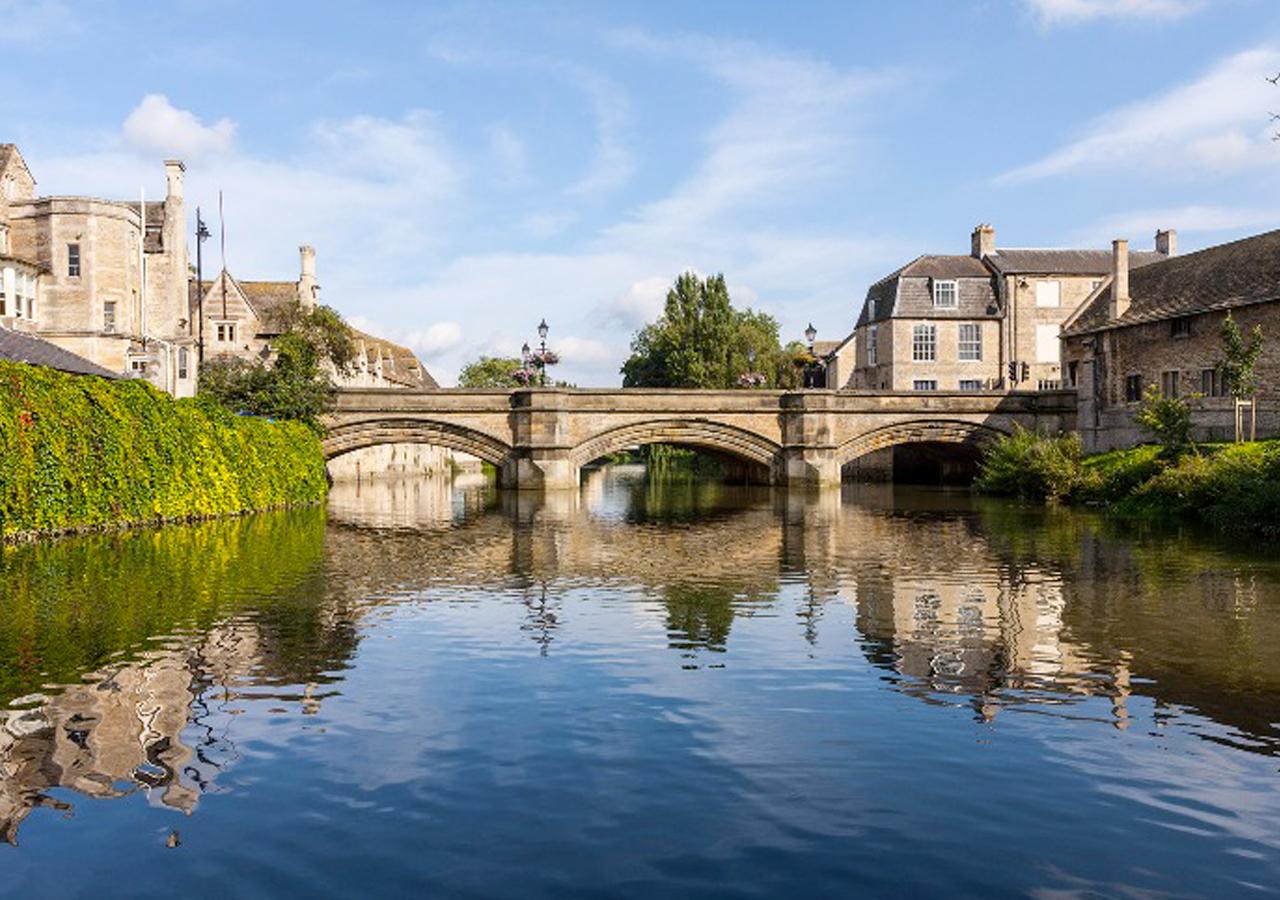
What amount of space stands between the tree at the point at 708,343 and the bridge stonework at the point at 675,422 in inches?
1110

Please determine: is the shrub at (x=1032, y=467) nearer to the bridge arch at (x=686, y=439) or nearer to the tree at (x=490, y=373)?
the bridge arch at (x=686, y=439)

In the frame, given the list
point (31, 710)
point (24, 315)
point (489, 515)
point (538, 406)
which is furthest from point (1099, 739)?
point (24, 315)

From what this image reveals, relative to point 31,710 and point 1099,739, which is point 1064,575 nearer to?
point 1099,739

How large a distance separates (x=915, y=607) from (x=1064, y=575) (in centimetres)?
527

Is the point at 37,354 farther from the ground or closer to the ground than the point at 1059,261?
closer to the ground

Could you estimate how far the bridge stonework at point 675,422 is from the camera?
50.7m

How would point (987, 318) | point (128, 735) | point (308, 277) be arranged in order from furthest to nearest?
point (308, 277) < point (987, 318) < point (128, 735)

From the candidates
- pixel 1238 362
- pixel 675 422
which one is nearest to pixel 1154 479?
pixel 1238 362

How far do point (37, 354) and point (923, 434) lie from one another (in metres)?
38.8

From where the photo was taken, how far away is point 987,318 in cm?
6862

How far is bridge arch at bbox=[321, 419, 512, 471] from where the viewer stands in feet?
166

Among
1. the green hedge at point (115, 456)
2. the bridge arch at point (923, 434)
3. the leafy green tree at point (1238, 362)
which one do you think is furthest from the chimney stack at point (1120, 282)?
the green hedge at point (115, 456)

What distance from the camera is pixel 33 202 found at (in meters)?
52.6

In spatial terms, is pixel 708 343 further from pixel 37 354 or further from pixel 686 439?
pixel 37 354
